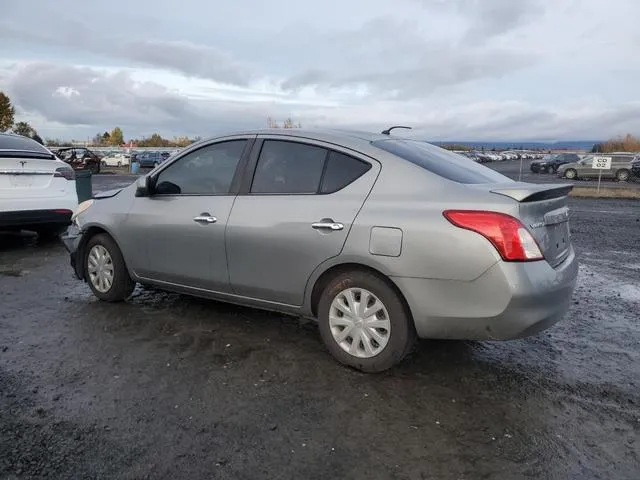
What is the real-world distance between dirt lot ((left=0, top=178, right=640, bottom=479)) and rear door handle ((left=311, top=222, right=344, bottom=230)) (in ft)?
3.29

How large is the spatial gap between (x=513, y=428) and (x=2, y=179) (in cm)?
730

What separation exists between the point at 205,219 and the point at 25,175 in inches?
184

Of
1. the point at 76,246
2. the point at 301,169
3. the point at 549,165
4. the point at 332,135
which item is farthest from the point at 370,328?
the point at 549,165

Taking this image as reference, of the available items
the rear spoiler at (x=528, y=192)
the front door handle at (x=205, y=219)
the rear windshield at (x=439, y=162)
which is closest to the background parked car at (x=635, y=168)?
the rear windshield at (x=439, y=162)

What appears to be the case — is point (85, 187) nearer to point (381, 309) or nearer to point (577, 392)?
point (381, 309)

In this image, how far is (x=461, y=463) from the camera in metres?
2.81

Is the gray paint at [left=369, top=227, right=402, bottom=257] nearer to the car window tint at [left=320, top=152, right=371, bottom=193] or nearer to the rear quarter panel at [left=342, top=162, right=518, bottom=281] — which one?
the rear quarter panel at [left=342, top=162, right=518, bottom=281]

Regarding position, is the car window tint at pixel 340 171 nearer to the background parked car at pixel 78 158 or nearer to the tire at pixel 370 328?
the tire at pixel 370 328

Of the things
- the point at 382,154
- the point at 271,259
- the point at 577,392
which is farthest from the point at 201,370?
the point at 577,392

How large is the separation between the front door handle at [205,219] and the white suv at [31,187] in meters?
4.47

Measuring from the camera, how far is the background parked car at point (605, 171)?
113 feet

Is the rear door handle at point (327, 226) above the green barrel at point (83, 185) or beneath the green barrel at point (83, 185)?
above

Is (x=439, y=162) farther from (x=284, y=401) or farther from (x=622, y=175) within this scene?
(x=622, y=175)

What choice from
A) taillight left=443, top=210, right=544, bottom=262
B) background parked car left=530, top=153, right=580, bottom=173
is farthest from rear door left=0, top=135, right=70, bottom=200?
background parked car left=530, top=153, right=580, bottom=173
